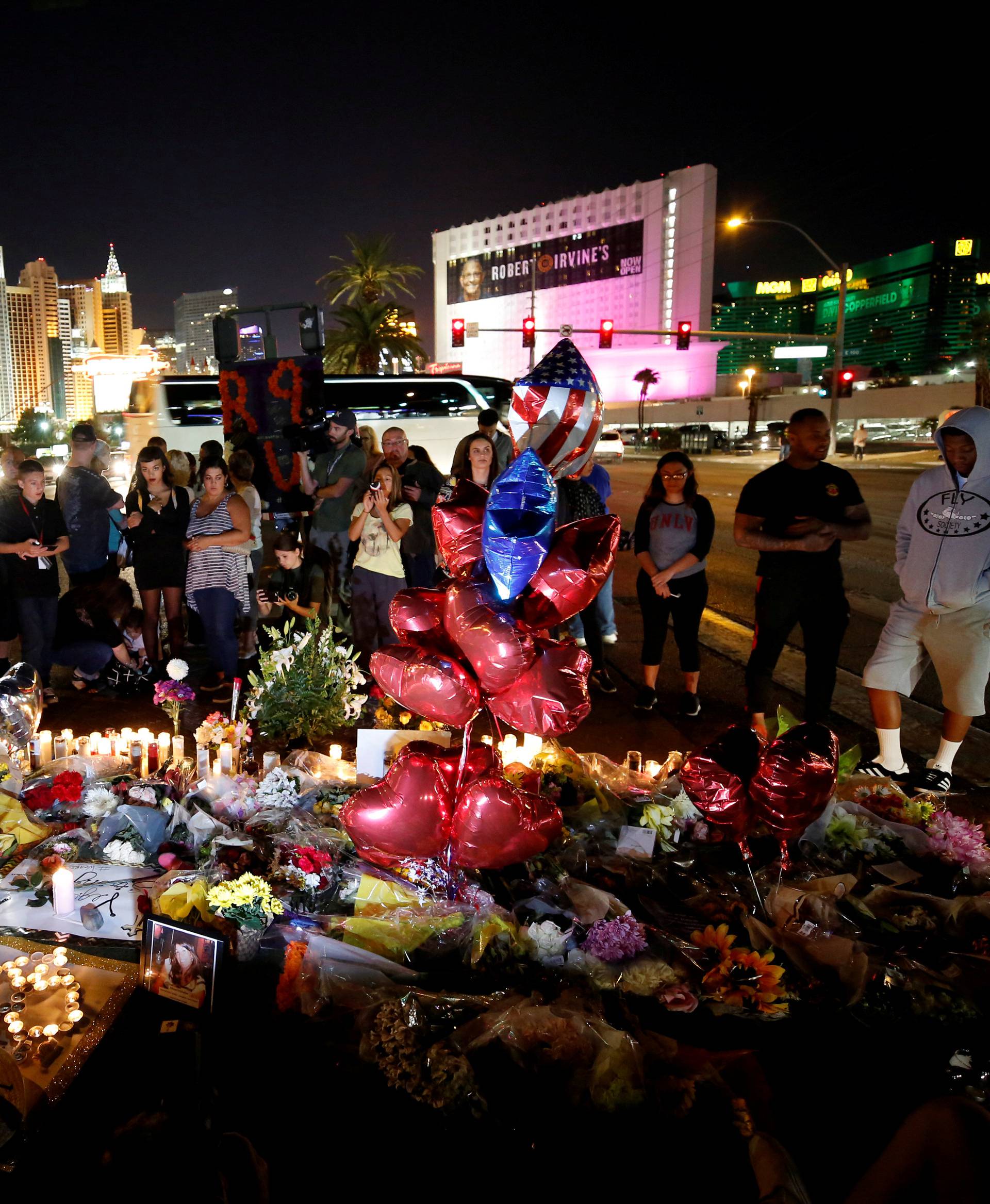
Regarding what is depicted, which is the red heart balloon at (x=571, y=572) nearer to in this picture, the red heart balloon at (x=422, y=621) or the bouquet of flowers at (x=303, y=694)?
the red heart balloon at (x=422, y=621)

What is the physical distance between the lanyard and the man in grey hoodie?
5.54 metres

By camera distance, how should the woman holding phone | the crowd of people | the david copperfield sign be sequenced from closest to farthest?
the crowd of people → the woman holding phone → the david copperfield sign

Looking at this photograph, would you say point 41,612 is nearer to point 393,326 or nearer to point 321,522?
point 321,522

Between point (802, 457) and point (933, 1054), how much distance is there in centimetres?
317

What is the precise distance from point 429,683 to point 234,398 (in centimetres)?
607

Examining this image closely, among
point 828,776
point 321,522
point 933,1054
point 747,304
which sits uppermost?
point 747,304

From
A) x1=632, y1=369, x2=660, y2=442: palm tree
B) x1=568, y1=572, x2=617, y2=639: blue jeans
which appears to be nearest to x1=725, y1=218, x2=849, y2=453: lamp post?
x1=568, y1=572, x2=617, y2=639: blue jeans

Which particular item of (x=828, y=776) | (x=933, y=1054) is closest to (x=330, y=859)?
(x=828, y=776)

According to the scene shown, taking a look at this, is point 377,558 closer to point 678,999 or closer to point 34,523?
point 34,523

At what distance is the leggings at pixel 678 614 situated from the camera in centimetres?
558

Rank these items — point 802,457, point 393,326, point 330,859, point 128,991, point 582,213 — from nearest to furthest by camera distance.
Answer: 1. point 128,991
2. point 330,859
3. point 802,457
4. point 393,326
5. point 582,213

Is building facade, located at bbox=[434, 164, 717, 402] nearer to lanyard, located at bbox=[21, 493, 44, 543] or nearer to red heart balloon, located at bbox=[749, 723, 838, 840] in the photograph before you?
lanyard, located at bbox=[21, 493, 44, 543]

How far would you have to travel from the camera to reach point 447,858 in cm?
286

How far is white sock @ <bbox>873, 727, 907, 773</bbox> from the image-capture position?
4547 millimetres
